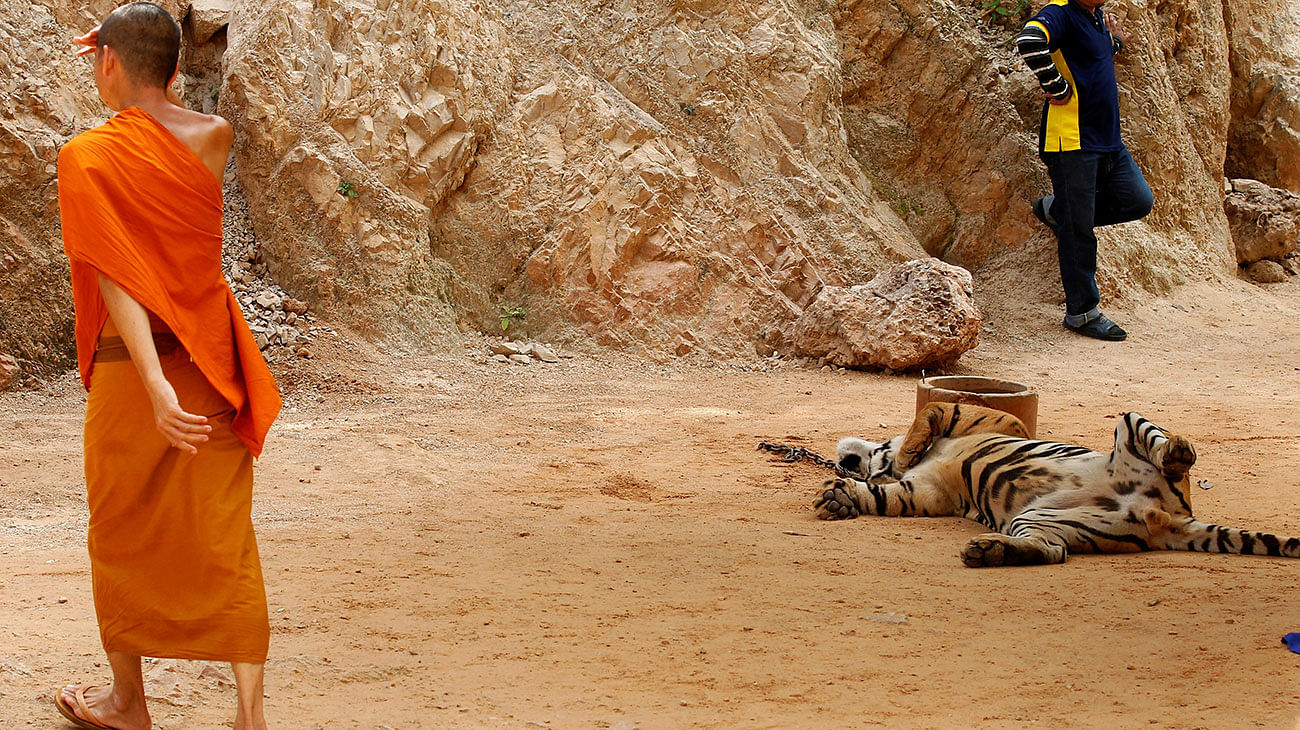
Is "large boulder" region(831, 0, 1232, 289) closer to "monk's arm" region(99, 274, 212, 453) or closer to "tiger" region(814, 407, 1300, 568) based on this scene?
"tiger" region(814, 407, 1300, 568)

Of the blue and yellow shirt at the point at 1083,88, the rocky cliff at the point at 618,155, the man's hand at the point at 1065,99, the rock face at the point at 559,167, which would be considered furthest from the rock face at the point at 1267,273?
the rock face at the point at 559,167

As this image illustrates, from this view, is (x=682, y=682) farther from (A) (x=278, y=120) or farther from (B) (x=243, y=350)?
(A) (x=278, y=120)

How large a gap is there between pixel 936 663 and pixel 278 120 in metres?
7.00

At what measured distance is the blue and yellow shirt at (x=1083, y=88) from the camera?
33.6 feet

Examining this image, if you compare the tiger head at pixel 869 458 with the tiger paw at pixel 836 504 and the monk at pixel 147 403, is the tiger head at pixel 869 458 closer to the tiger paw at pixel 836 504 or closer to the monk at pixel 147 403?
the tiger paw at pixel 836 504

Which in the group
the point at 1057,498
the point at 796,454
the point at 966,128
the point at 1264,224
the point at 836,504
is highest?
the point at 966,128

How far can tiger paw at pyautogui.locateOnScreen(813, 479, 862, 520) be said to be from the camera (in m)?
5.21

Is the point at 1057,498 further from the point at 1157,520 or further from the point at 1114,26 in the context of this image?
the point at 1114,26

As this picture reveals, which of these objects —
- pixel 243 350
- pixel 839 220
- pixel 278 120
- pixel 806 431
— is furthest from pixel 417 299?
pixel 243 350

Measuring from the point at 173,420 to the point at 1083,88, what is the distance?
9.78 metres

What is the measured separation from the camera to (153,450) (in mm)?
2699

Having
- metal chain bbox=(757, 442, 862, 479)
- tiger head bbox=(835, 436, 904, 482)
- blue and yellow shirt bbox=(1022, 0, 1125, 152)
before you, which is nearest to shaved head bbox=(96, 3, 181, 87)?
tiger head bbox=(835, 436, 904, 482)

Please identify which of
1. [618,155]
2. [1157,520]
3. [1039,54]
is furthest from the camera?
[1039,54]

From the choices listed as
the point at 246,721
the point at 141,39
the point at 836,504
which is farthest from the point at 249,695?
the point at 836,504
